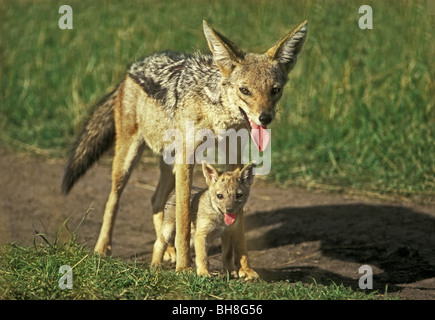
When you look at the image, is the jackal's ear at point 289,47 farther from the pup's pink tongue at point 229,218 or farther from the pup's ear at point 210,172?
the pup's pink tongue at point 229,218

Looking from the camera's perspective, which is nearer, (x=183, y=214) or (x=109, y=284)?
(x=109, y=284)

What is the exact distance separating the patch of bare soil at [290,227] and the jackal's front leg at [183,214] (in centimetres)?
82

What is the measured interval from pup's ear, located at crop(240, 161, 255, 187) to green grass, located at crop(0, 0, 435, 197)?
293 centimetres

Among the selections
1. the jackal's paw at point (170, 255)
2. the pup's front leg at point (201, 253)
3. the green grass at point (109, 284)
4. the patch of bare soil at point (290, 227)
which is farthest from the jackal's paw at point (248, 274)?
the jackal's paw at point (170, 255)

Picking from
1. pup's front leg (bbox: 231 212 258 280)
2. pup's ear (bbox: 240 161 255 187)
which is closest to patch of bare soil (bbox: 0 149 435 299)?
pup's front leg (bbox: 231 212 258 280)

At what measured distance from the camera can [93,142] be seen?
7328 mm

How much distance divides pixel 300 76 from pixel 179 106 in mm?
4723

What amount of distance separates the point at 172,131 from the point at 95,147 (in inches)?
53.7

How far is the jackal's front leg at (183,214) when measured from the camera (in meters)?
6.02

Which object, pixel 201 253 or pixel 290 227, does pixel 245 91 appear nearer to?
pixel 201 253

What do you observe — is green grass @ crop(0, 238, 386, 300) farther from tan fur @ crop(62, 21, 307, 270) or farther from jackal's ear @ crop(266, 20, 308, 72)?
jackal's ear @ crop(266, 20, 308, 72)

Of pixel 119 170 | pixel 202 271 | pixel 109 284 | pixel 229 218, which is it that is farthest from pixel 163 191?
pixel 109 284

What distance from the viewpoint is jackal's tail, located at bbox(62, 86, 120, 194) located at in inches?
288
